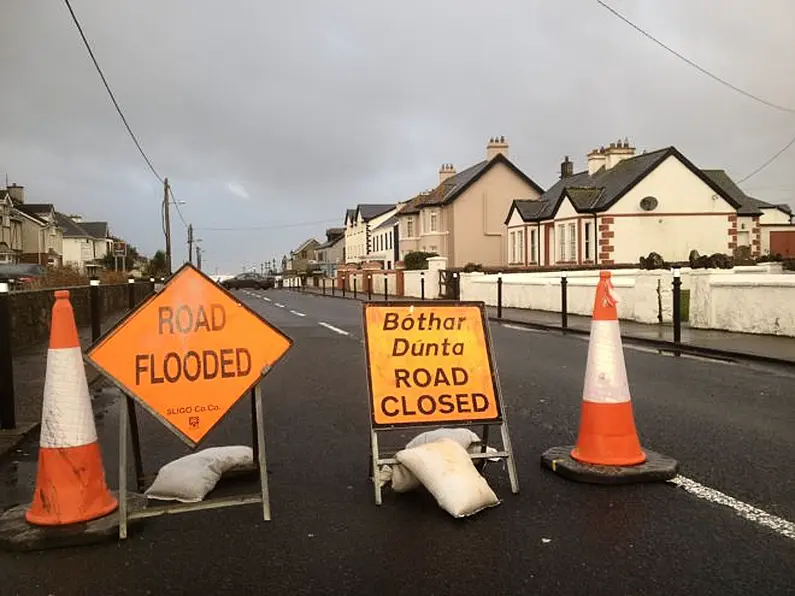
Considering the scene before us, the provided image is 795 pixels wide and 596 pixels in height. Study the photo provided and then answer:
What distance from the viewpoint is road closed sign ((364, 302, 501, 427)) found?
4910mm

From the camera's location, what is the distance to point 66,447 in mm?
4211

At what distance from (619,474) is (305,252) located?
151251mm

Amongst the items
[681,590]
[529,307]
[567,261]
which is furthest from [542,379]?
[567,261]

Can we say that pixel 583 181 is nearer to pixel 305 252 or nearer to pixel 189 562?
pixel 189 562

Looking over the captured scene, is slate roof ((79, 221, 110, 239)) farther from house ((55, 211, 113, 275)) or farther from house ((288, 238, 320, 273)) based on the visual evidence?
house ((288, 238, 320, 273))

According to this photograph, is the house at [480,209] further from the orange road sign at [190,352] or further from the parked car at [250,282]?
the orange road sign at [190,352]

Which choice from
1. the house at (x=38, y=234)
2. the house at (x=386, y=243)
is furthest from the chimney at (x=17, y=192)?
the house at (x=386, y=243)

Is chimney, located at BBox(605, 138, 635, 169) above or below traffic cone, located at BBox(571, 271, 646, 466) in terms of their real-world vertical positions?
above

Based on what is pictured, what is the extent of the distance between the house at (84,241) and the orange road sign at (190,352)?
78.6 metres

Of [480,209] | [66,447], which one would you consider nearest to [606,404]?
[66,447]

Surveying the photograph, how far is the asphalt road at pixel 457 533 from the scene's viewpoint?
3.47m

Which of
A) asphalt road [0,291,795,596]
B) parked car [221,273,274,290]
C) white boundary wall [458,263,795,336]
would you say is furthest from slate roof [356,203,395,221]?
asphalt road [0,291,795,596]

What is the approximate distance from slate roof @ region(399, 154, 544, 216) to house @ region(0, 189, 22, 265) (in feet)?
105

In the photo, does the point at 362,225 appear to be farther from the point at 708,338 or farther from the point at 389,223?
the point at 708,338
